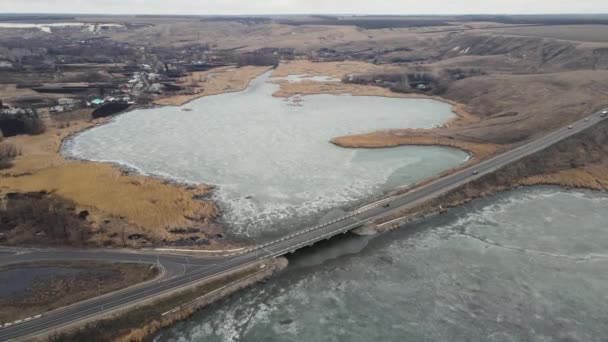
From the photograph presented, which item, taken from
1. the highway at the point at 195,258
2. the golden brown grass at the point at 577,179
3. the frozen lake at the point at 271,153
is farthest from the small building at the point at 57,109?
the golden brown grass at the point at 577,179

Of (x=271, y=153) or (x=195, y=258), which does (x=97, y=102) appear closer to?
(x=271, y=153)

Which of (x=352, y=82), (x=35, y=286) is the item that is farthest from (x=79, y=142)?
(x=352, y=82)

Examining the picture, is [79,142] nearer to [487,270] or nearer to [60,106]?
[60,106]

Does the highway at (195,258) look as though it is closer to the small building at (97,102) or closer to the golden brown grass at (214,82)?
the small building at (97,102)

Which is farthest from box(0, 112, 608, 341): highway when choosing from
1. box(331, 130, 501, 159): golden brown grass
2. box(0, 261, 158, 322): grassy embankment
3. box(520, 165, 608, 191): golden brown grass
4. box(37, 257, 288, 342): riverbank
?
box(331, 130, 501, 159): golden brown grass

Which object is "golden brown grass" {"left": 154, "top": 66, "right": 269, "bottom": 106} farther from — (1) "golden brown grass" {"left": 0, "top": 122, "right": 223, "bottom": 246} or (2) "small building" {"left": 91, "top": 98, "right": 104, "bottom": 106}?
(1) "golden brown grass" {"left": 0, "top": 122, "right": 223, "bottom": 246}

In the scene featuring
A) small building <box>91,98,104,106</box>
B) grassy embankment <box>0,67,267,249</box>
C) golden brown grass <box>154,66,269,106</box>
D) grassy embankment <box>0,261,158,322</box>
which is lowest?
grassy embankment <box>0,261,158,322</box>
